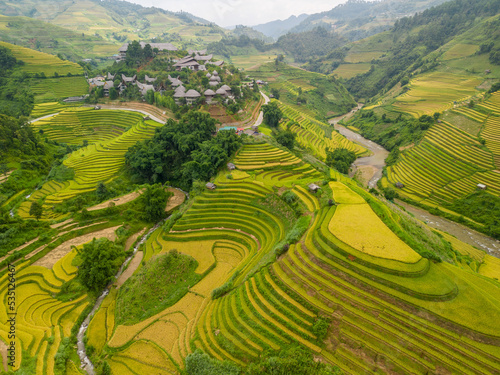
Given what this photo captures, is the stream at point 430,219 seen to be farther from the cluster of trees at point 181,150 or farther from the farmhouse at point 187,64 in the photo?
the farmhouse at point 187,64

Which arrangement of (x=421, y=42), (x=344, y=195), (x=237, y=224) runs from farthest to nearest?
(x=421, y=42) < (x=237, y=224) < (x=344, y=195)

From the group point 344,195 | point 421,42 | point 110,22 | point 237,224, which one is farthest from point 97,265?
point 110,22

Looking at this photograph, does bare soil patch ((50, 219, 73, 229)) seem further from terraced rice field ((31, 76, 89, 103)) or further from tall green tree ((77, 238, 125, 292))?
terraced rice field ((31, 76, 89, 103))

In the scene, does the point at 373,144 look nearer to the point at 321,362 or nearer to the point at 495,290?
the point at 495,290

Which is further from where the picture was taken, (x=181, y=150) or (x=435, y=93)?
(x=435, y=93)

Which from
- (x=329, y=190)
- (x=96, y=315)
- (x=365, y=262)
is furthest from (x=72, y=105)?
(x=365, y=262)

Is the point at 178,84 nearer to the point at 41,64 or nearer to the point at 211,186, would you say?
the point at 211,186

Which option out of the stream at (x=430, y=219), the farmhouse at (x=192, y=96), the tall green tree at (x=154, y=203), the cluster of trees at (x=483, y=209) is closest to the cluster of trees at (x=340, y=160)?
the stream at (x=430, y=219)
